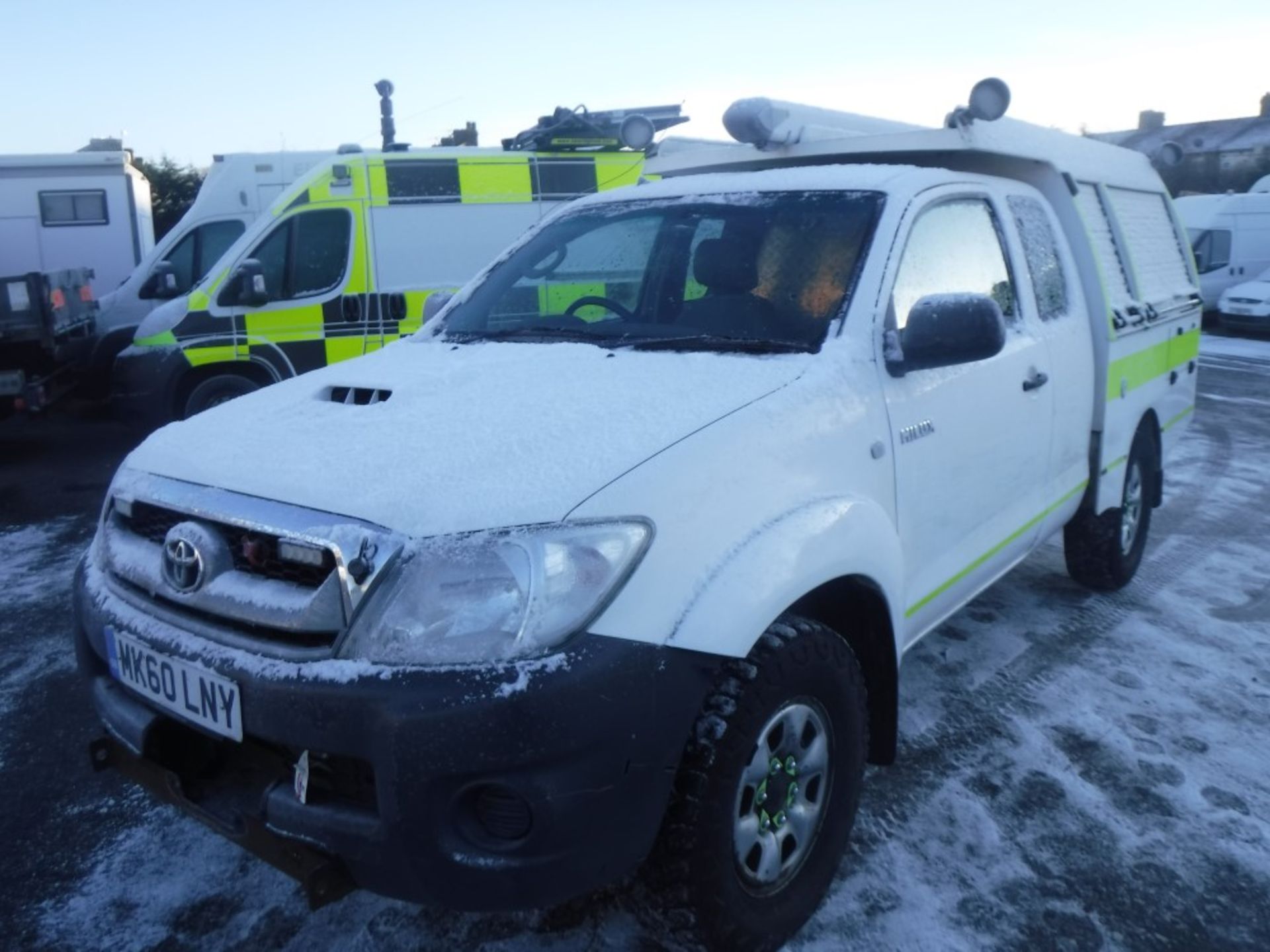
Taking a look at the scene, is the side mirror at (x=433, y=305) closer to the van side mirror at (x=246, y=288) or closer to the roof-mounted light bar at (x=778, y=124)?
the roof-mounted light bar at (x=778, y=124)

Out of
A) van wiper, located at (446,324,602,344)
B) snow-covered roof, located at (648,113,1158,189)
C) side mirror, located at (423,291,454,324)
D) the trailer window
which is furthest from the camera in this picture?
the trailer window

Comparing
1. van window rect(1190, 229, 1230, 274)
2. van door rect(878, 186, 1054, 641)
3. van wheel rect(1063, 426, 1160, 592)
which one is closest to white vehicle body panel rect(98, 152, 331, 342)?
van wheel rect(1063, 426, 1160, 592)

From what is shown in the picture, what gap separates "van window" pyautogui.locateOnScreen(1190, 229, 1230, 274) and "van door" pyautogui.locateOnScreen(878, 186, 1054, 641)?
1497 cm

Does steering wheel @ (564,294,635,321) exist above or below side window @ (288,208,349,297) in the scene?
below

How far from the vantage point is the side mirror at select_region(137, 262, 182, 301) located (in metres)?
8.53

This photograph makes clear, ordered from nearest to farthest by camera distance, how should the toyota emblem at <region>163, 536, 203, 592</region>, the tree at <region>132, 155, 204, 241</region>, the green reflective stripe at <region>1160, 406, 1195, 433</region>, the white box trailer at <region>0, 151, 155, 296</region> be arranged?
the toyota emblem at <region>163, 536, 203, 592</region> → the green reflective stripe at <region>1160, 406, 1195, 433</region> → the white box trailer at <region>0, 151, 155, 296</region> → the tree at <region>132, 155, 204, 241</region>

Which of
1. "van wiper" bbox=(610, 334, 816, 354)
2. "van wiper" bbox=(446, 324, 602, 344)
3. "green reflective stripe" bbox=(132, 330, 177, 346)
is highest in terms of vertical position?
"van wiper" bbox=(446, 324, 602, 344)

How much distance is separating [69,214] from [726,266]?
10.7m

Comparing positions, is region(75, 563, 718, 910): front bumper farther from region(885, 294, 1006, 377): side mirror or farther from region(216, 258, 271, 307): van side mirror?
region(216, 258, 271, 307): van side mirror

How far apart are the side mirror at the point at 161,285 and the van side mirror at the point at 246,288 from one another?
5.30 ft

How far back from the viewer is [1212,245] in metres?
16.8

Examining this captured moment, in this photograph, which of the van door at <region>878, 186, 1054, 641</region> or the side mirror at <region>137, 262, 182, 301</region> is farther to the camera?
the side mirror at <region>137, 262, 182, 301</region>

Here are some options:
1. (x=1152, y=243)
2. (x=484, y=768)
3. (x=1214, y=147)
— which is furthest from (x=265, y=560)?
(x=1214, y=147)

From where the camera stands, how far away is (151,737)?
2207mm
